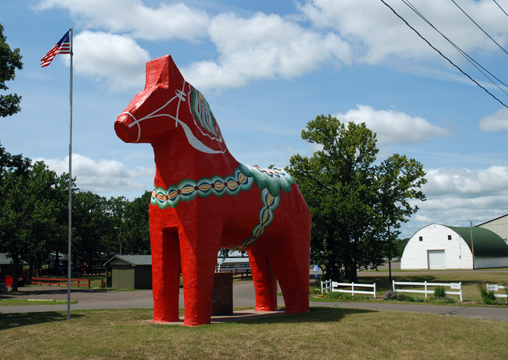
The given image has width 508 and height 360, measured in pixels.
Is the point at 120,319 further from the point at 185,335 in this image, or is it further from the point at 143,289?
the point at 143,289

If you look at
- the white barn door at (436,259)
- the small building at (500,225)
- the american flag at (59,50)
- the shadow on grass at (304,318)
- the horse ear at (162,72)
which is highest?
the american flag at (59,50)

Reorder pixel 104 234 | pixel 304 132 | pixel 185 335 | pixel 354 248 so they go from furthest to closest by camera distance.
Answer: pixel 104 234, pixel 304 132, pixel 354 248, pixel 185 335

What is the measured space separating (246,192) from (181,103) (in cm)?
301

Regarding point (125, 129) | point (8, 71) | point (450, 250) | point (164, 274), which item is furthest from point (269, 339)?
point (450, 250)

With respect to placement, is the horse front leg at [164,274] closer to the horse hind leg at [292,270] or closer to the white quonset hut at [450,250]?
the horse hind leg at [292,270]

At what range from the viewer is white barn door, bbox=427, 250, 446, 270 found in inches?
2213

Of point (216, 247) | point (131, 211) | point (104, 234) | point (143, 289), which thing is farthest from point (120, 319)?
point (104, 234)

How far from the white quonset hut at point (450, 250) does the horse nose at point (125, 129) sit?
53810 mm

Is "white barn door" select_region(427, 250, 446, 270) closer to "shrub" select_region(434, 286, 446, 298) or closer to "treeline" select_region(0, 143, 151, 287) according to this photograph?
"treeline" select_region(0, 143, 151, 287)

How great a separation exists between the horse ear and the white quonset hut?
5292 centimetres

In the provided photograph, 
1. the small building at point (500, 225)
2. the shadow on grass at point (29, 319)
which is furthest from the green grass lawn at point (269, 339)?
the small building at point (500, 225)

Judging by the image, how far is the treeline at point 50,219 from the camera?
99.4 ft

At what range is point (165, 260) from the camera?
38.1 feet

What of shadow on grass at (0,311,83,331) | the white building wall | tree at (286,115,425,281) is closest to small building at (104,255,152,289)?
tree at (286,115,425,281)
